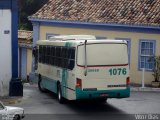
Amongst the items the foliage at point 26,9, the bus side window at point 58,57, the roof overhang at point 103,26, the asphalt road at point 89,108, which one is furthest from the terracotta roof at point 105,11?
the foliage at point 26,9

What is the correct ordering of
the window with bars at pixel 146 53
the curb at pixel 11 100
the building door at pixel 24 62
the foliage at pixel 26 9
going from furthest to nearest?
the foliage at pixel 26 9
the building door at pixel 24 62
the window with bars at pixel 146 53
the curb at pixel 11 100

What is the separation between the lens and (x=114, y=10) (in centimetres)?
3053

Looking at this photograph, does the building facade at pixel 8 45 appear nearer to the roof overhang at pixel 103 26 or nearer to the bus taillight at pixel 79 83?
the bus taillight at pixel 79 83

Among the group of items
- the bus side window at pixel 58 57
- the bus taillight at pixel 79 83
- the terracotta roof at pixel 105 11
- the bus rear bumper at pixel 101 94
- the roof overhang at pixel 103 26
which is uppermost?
the terracotta roof at pixel 105 11

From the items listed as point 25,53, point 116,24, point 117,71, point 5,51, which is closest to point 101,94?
point 117,71

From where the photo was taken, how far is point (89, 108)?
63.0 ft

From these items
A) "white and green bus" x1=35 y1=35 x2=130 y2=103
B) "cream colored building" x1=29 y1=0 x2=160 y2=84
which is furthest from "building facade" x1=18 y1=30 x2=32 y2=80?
"white and green bus" x1=35 y1=35 x2=130 y2=103

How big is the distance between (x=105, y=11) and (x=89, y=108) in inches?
499

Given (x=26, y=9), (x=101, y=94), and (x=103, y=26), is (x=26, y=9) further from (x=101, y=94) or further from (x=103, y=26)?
(x=101, y=94)

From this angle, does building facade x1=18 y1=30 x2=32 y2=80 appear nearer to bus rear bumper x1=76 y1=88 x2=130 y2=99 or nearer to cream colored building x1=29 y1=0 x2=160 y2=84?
cream colored building x1=29 y1=0 x2=160 y2=84

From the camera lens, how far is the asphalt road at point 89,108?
17141 millimetres

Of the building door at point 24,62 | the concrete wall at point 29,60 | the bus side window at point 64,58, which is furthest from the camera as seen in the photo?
the building door at point 24,62

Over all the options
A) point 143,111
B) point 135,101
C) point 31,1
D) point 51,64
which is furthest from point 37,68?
point 31,1

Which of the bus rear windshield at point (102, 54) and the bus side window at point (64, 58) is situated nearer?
the bus rear windshield at point (102, 54)
